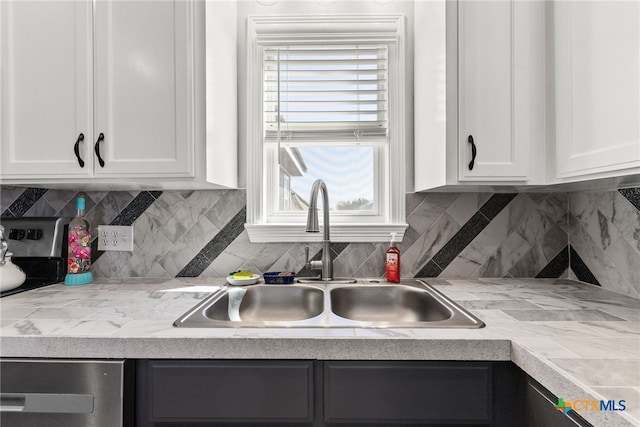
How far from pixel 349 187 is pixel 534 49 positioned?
95cm

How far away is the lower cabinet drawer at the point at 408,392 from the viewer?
2.90ft

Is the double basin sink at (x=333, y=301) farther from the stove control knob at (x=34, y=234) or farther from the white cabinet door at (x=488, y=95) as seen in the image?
the stove control knob at (x=34, y=234)

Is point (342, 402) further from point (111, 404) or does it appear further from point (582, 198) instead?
point (582, 198)

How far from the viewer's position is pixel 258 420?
0.89 m

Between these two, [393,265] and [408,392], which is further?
[393,265]

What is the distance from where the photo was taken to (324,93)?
1725 mm

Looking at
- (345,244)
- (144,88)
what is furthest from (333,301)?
(144,88)

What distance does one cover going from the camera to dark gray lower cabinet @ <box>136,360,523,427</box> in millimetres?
884

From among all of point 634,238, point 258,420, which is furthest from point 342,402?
point 634,238

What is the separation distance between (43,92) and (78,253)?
68 cm

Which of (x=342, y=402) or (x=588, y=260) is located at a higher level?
(x=588, y=260)

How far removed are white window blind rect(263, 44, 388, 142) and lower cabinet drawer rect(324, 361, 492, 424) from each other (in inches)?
45.3

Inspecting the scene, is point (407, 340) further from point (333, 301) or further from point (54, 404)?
point (54, 404)

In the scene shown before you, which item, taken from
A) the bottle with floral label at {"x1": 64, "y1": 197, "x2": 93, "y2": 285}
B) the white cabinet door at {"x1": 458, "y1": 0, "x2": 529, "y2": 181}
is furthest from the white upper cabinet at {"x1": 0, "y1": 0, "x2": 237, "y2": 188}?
the white cabinet door at {"x1": 458, "y1": 0, "x2": 529, "y2": 181}
